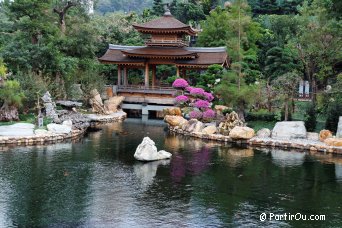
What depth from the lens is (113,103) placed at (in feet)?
121

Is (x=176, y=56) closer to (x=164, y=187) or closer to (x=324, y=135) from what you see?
(x=324, y=135)

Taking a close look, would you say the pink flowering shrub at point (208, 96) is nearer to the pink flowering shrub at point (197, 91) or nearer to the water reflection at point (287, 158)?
the pink flowering shrub at point (197, 91)

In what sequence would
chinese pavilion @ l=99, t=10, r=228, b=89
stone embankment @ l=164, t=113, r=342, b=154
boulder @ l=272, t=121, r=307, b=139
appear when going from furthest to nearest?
chinese pavilion @ l=99, t=10, r=228, b=89 < boulder @ l=272, t=121, r=307, b=139 < stone embankment @ l=164, t=113, r=342, b=154

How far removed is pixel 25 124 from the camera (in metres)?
26.7

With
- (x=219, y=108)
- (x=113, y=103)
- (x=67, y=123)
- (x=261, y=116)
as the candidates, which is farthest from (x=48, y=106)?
(x=261, y=116)

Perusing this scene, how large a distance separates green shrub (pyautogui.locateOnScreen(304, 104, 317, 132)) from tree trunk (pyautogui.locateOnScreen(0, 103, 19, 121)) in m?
16.3

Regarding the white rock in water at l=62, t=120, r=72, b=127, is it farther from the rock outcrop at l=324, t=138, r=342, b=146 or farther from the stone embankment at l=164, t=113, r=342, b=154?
the rock outcrop at l=324, t=138, r=342, b=146

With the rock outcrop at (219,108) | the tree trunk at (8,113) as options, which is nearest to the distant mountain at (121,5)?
the rock outcrop at (219,108)

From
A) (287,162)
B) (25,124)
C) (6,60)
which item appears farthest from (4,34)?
(287,162)

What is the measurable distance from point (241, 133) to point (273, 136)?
1.82 m

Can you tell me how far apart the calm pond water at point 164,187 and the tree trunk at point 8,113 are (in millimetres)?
4953

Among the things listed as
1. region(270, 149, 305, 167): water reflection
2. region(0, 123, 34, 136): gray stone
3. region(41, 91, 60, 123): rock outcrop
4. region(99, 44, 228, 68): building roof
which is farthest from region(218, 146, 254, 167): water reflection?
region(99, 44, 228, 68): building roof

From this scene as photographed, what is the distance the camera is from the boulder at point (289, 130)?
1021 inches

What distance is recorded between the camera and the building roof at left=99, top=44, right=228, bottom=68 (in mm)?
37156
